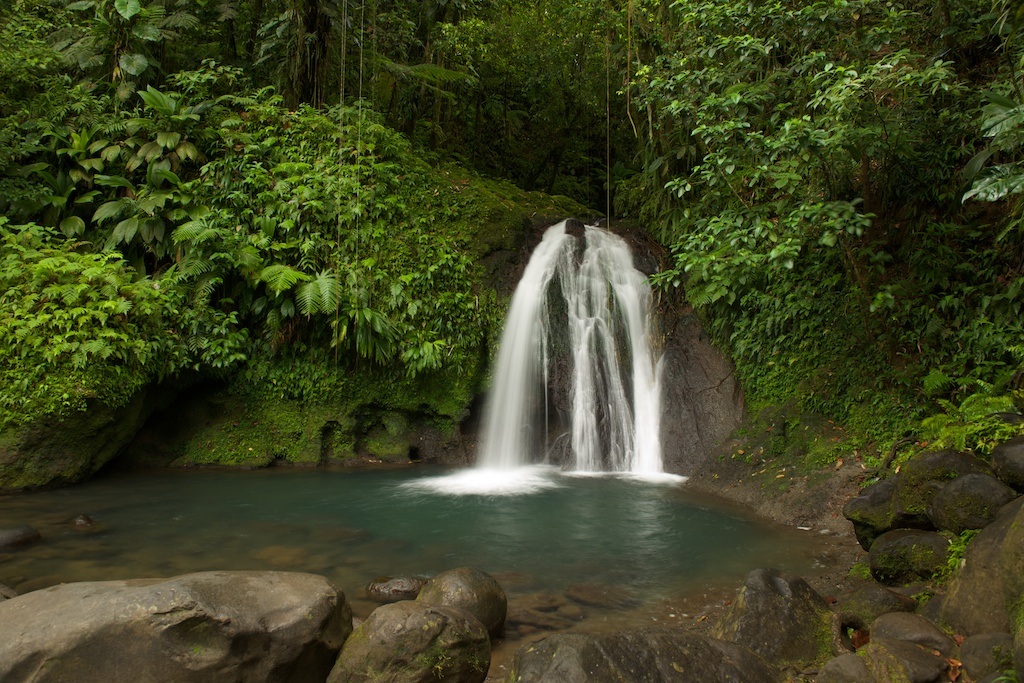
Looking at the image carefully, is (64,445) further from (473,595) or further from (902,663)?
(902,663)

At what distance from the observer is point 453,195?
1268cm

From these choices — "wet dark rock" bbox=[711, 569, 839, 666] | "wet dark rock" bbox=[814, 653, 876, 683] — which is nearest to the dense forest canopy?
"wet dark rock" bbox=[711, 569, 839, 666]

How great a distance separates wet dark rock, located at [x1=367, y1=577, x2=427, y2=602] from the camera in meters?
5.27

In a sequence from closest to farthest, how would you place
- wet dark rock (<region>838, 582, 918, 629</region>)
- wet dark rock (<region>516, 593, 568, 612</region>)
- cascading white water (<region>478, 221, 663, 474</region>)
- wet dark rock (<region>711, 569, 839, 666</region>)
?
wet dark rock (<region>711, 569, 839, 666</region>), wet dark rock (<region>838, 582, 918, 629</region>), wet dark rock (<region>516, 593, 568, 612</region>), cascading white water (<region>478, 221, 663, 474</region>)

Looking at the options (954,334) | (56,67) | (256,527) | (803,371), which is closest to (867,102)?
(954,334)

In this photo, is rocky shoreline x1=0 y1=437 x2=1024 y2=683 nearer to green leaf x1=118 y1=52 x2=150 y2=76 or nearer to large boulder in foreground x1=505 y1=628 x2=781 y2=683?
large boulder in foreground x1=505 y1=628 x2=781 y2=683

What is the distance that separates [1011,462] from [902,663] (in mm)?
1905

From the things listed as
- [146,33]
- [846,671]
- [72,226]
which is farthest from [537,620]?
[146,33]

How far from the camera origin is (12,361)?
8.66m

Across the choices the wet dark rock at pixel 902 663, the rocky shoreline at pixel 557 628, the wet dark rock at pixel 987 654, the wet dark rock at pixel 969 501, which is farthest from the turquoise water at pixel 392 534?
the wet dark rock at pixel 987 654

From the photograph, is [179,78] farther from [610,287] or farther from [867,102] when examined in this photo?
[867,102]

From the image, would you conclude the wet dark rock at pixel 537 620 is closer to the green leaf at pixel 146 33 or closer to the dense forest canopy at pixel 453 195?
the dense forest canopy at pixel 453 195

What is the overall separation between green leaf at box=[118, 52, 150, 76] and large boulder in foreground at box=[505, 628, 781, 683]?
40.8 ft

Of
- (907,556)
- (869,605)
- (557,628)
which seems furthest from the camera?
(907,556)
